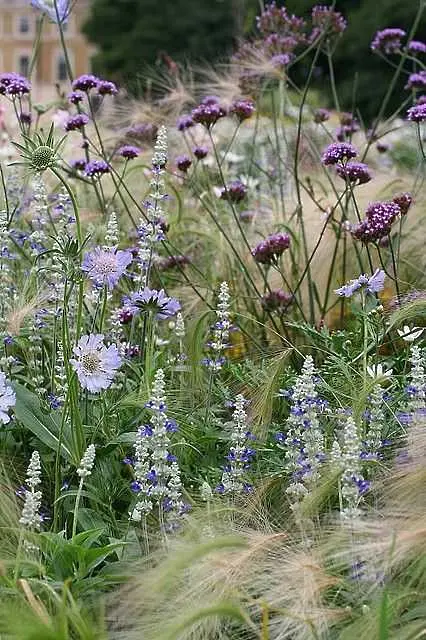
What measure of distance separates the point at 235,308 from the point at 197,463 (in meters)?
1.05

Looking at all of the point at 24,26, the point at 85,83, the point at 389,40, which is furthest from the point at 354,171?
the point at 24,26

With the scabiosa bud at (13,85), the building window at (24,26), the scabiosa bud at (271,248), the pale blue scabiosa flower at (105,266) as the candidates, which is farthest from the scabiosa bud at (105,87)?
the building window at (24,26)

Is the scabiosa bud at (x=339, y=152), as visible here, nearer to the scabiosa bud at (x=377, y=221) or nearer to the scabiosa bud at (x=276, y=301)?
the scabiosa bud at (x=377, y=221)

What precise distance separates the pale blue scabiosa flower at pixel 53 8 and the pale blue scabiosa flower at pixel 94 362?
5.75 feet

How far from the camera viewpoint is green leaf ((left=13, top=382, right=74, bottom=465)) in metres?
2.18

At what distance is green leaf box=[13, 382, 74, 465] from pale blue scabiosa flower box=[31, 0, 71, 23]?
5.28 ft

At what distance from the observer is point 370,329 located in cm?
242

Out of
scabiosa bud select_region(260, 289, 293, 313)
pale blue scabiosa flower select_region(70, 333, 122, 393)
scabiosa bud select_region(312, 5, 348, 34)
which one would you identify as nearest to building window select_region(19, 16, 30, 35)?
scabiosa bud select_region(312, 5, 348, 34)

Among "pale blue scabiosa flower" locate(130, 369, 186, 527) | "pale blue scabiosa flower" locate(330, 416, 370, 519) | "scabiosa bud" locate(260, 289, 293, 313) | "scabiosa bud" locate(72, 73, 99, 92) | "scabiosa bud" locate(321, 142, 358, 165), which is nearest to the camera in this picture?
"pale blue scabiosa flower" locate(330, 416, 370, 519)

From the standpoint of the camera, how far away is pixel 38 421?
2.23 m

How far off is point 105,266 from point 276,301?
81 cm

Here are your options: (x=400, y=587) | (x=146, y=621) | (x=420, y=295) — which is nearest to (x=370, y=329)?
(x=420, y=295)

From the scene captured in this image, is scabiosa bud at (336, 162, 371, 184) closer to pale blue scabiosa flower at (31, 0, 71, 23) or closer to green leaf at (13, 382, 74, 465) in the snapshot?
green leaf at (13, 382, 74, 465)

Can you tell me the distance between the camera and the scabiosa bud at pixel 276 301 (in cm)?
290
